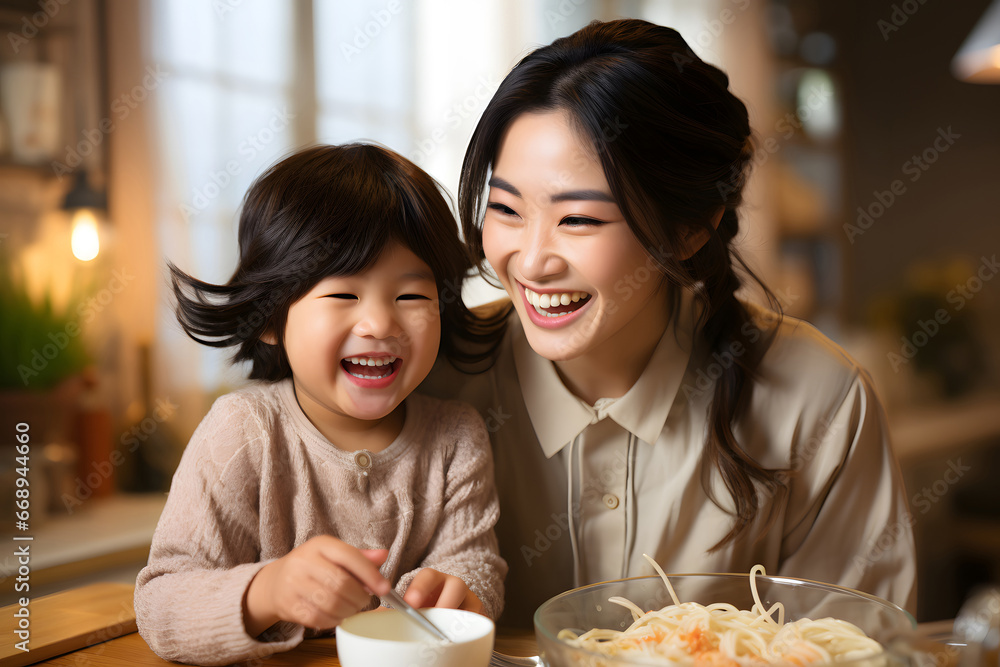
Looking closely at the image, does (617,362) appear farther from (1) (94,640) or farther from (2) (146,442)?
(2) (146,442)

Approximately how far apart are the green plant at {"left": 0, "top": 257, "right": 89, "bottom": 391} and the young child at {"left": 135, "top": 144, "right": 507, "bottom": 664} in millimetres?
1372

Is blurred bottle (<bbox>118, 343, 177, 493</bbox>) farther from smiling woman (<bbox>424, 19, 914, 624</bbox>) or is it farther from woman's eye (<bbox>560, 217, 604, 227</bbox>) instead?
woman's eye (<bbox>560, 217, 604, 227</bbox>)

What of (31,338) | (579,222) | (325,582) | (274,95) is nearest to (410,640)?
(325,582)

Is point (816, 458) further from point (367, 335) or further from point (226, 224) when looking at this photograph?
point (226, 224)

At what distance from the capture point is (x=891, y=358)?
3.98 metres

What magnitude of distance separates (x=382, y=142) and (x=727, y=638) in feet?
9.49

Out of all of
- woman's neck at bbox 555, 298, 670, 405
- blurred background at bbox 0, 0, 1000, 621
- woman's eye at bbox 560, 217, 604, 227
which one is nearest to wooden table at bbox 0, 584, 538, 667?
woman's neck at bbox 555, 298, 670, 405

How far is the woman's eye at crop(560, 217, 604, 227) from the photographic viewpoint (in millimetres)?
1095

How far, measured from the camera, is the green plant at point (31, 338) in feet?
7.26

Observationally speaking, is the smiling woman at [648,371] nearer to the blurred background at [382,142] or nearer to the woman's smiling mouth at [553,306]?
the woman's smiling mouth at [553,306]

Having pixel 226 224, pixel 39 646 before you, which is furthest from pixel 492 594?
pixel 226 224

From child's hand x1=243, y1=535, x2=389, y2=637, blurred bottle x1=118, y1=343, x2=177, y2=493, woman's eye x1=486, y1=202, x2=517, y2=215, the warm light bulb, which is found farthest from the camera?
blurred bottle x1=118, y1=343, x2=177, y2=493

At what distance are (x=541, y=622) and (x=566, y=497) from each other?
56 cm

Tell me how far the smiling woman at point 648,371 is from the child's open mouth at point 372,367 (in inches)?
8.5
